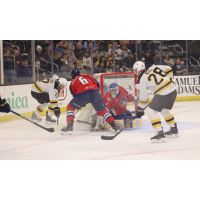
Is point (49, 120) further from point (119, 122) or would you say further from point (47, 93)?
point (119, 122)

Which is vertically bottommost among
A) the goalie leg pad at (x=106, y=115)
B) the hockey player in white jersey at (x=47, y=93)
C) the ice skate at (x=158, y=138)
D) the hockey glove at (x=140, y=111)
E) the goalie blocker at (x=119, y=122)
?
the ice skate at (x=158, y=138)

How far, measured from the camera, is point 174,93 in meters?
4.07

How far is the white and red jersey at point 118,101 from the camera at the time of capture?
16.2 ft

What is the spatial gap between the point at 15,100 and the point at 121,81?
2174 millimetres

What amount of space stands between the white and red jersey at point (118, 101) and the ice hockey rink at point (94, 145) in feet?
1.13

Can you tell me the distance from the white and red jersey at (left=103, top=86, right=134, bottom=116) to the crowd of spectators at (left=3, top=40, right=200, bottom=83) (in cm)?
145

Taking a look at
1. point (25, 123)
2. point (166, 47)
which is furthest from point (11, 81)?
point (166, 47)

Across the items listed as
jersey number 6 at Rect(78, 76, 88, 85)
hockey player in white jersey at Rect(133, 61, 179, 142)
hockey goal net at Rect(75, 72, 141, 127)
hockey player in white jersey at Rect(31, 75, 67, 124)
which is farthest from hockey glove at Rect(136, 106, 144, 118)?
hockey player in white jersey at Rect(31, 75, 67, 124)

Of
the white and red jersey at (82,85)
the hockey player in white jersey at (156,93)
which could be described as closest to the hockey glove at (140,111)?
the hockey player in white jersey at (156,93)

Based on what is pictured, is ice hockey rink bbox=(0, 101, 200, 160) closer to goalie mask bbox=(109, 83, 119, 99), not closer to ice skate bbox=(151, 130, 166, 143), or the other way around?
ice skate bbox=(151, 130, 166, 143)

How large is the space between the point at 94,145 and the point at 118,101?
1121 millimetres

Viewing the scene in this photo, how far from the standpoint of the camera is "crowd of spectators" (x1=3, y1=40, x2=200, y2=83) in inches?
273

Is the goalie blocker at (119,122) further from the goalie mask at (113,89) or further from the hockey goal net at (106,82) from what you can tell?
the goalie mask at (113,89)

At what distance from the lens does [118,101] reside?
493 centimetres
